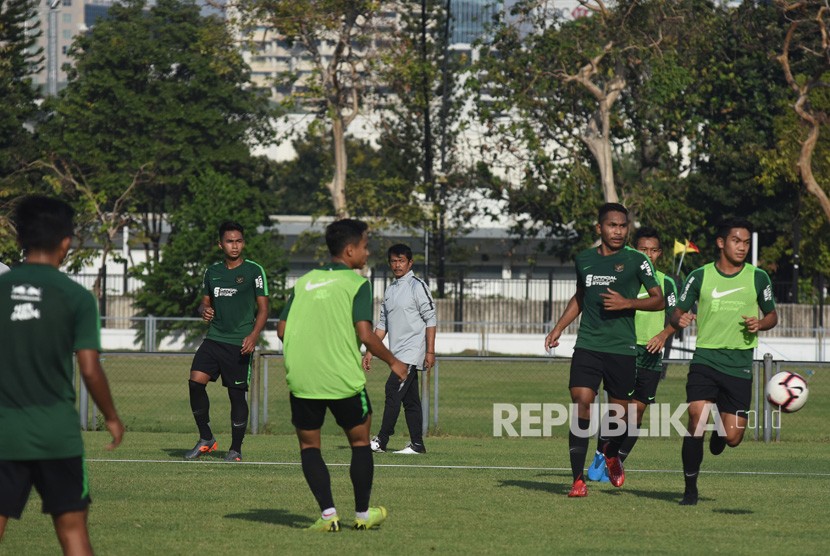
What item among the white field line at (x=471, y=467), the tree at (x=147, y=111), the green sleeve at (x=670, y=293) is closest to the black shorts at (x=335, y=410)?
the white field line at (x=471, y=467)

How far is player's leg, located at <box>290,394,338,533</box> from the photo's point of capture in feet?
27.1

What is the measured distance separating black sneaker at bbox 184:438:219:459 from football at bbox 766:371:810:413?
17.9ft

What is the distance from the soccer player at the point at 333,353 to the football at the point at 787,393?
555 cm

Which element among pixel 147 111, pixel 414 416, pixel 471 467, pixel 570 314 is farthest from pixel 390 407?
pixel 147 111

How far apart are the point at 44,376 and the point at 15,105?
51522mm

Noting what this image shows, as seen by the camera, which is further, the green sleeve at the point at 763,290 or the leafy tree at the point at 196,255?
the leafy tree at the point at 196,255

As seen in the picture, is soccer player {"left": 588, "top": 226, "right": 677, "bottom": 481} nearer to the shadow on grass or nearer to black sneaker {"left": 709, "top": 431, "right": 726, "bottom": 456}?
black sneaker {"left": 709, "top": 431, "right": 726, "bottom": 456}

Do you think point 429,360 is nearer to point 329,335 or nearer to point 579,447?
point 579,447

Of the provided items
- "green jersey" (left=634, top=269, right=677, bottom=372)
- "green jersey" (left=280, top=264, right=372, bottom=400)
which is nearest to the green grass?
"green jersey" (left=280, top=264, right=372, bottom=400)

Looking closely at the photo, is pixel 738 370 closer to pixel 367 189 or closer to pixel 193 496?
pixel 193 496

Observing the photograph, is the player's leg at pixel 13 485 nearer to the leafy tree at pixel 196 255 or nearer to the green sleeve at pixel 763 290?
the green sleeve at pixel 763 290

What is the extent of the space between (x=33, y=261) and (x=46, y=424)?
28.5 inches

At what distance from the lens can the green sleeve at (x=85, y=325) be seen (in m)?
5.88

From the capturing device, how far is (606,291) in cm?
1024
